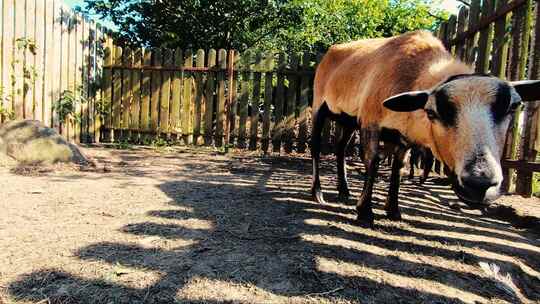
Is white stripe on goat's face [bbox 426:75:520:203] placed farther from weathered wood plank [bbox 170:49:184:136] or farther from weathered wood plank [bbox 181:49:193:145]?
weathered wood plank [bbox 170:49:184:136]

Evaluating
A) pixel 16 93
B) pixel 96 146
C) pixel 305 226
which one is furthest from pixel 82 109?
pixel 305 226

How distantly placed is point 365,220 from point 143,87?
20.6 ft

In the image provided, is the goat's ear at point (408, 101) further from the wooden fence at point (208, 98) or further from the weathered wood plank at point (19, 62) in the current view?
the weathered wood plank at point (19, 62)

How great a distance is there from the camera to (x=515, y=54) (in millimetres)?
3721

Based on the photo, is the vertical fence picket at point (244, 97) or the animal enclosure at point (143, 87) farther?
the vertical fence picket at point (244, 97)

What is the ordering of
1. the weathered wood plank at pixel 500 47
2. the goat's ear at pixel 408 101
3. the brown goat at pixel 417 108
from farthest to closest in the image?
the weathered wood plank at pixel 500 47 → the goat's ear at pixel 408 101 → the brown goat at pixel 417 108

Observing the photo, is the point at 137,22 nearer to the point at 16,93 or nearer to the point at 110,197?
the point at 16,93

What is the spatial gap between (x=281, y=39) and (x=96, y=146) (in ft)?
19.1

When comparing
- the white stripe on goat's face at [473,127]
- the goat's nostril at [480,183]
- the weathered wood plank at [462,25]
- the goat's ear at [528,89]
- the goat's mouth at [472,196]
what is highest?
the weathered wood plank at [462,25]

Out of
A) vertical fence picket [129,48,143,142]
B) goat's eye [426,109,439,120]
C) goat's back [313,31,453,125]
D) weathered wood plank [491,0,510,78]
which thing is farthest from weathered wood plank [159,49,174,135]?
goat's eye [426,109,439,120]

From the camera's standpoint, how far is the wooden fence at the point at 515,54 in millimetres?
3404

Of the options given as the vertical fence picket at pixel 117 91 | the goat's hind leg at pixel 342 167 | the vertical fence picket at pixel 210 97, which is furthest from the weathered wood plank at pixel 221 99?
the goat's hind leg at pixel 342 167

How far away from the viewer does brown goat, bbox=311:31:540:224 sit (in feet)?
6.18

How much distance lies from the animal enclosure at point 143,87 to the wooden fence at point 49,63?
2 centimetres
